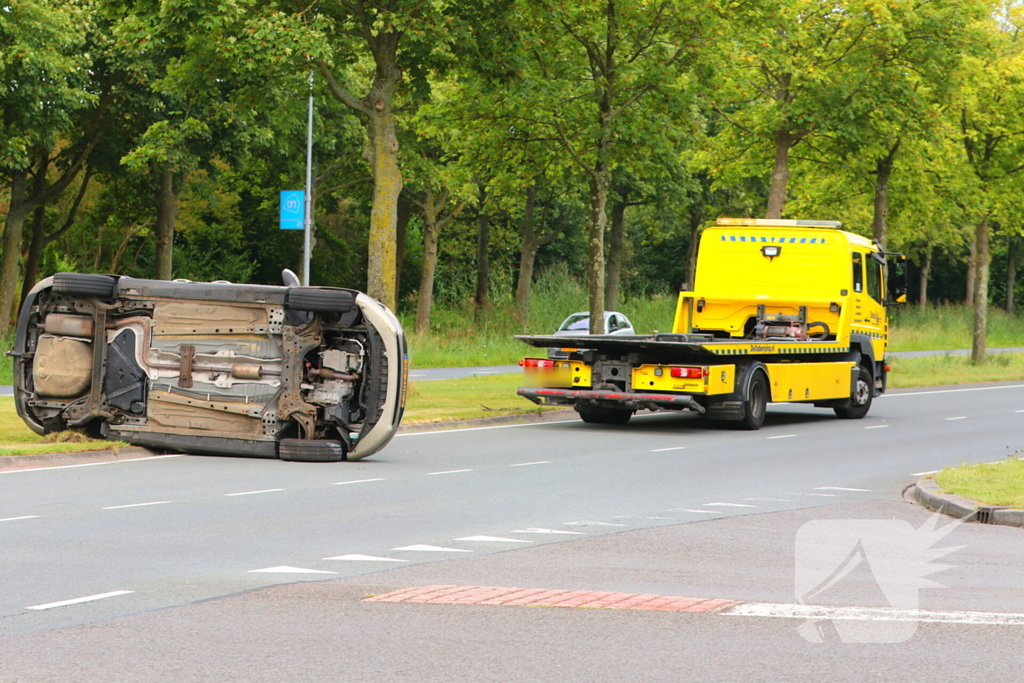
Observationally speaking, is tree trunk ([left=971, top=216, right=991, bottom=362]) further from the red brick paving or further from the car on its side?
the red brick paving

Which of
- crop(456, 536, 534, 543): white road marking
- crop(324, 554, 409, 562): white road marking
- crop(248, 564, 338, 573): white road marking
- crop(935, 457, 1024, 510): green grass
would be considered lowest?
crop(456, 536, 534, 543): white road marking

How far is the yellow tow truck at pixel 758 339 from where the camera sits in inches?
736

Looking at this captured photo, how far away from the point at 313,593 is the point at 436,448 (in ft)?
28.3

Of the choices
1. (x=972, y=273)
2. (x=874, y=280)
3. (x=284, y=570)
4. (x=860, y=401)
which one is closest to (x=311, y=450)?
(x=284, y=570)

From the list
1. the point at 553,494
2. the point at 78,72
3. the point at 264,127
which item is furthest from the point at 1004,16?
the point at 553,494

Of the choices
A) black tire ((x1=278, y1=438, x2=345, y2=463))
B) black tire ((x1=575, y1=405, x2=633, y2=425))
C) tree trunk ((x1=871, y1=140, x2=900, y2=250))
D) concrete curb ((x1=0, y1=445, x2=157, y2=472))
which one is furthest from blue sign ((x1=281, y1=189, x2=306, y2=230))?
black tire ((x1=278, y1=438, x2=345, y2=463))

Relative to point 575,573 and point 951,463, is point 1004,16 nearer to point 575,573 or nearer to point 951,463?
point 951,463

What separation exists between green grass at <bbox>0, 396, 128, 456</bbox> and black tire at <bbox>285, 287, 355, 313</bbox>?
2.57 m

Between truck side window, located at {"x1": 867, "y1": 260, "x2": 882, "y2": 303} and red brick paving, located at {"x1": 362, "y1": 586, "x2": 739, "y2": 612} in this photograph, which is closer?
red brick paving, located at {"x1": 362, "y1": 586, "x2": 739, "y2": 612}

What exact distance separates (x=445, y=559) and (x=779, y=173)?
20230mm

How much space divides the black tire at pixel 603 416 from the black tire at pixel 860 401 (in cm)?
386

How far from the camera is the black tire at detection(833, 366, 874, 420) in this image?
22.0 metres

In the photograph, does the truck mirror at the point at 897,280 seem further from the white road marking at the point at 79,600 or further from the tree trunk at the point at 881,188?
the white road marking at the point at 79,600

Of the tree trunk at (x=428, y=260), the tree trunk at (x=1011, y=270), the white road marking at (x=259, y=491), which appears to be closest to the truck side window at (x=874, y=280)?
the white road marking at (x=259, y=491)
